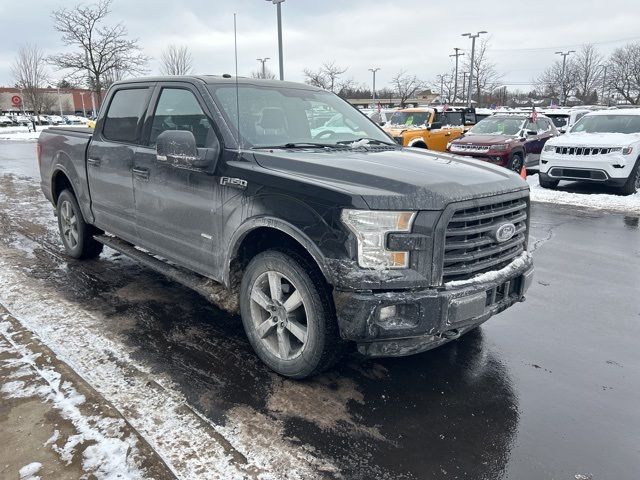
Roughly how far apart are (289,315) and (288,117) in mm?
1710

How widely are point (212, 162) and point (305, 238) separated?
3.46 feet

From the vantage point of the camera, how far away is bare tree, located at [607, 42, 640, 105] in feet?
174

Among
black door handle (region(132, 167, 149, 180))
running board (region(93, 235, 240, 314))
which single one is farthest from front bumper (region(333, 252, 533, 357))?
black door handle (region(132, 167, 149, 180))

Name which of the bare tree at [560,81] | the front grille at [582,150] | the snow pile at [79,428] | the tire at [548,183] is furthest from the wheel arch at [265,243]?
the bare tree at [560,81]

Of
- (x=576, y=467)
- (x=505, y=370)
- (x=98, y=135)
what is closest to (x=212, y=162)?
(x=98, y=135)

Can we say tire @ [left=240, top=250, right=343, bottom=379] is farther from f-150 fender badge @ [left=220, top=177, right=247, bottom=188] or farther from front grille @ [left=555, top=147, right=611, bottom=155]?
front grille @ [left=555, top=147, right=611, bottom=155]

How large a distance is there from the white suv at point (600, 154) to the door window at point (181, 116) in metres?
9.55

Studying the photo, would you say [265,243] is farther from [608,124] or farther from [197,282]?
[608,124]

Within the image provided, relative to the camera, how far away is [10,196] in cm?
1009

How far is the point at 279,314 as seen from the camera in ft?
10.9

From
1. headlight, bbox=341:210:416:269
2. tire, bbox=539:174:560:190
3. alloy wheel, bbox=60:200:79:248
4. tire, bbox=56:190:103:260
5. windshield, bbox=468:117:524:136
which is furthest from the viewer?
windshield, bbox=468:117:524:136

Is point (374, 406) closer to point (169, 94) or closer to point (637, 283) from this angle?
point (169, 94)

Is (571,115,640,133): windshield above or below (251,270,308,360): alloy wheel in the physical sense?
above

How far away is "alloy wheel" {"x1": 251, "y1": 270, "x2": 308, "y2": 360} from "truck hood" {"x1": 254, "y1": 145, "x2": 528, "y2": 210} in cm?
70
